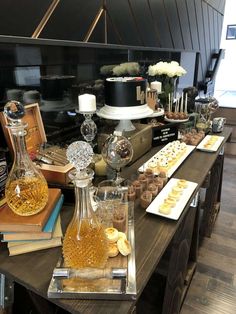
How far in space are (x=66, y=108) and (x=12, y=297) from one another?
906 millimetres

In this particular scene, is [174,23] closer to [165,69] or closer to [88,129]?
[165,69]

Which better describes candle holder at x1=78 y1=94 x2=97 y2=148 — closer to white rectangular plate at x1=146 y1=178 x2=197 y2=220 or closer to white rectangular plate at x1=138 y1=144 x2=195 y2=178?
white rectangular plate at x1=138 y1=144 x2=195 y2=178

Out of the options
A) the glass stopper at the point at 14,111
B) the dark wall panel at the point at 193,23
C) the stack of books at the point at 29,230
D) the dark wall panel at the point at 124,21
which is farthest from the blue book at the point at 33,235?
the dark wall panel at the point at 193,23

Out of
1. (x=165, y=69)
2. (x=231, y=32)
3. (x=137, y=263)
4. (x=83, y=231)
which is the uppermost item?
(x=231, y=32)

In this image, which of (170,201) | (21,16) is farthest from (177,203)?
(21,16)

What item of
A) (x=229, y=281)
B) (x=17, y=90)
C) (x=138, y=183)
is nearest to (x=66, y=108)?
(x=17, y=90)

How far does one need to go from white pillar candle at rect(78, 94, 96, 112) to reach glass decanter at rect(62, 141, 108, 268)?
596mm

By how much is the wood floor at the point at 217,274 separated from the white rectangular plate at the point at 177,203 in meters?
0.84

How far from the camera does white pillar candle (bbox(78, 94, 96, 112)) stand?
1.20 meters

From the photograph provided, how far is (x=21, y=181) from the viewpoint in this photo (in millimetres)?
767

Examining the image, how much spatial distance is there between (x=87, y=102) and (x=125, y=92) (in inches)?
9.3

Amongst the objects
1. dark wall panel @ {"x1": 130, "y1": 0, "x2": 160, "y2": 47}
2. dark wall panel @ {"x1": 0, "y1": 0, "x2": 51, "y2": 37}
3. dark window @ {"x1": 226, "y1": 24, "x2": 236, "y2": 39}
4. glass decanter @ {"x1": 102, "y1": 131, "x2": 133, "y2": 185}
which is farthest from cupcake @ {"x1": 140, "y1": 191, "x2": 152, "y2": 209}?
dark window @ {"x1": 226, "y1": 24, "x2": 236, "y2": 39}

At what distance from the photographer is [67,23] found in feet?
4.07

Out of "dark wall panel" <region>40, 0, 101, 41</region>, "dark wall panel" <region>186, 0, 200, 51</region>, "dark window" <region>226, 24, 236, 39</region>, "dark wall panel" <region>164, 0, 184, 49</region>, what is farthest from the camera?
"dark window" <region>226, 24, 236, 39</region>
